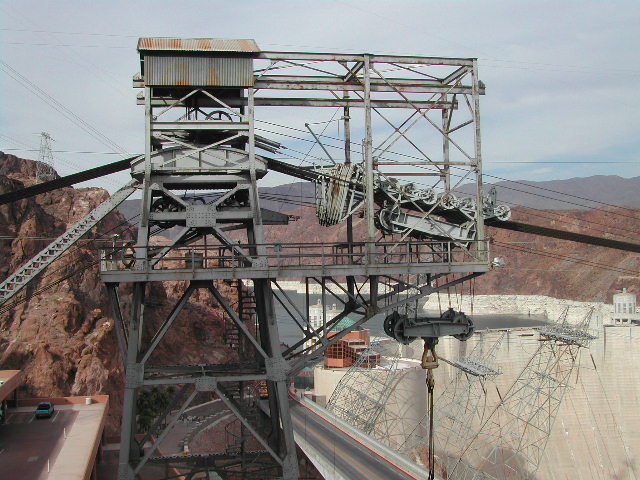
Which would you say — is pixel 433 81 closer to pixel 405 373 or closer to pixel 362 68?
pixel 362 68

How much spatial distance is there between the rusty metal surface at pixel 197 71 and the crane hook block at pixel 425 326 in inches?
389

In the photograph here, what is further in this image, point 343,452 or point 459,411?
point 459,411

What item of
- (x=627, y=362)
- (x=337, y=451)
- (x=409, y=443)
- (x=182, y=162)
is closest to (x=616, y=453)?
(x=627, y=362)

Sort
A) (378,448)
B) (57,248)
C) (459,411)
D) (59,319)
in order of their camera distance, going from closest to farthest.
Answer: (57,248), (378,448), (59,319), (459,411)

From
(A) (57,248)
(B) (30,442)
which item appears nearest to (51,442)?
(B) (30,442)

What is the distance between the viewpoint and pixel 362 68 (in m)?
23.5

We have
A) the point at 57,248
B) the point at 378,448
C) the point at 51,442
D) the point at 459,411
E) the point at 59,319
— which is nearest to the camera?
the point at 57,248

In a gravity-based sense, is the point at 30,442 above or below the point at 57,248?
below

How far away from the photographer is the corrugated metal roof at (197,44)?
21.3 m

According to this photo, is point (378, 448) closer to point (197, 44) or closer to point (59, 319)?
point (197, 44)

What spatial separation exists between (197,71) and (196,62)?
30 cm

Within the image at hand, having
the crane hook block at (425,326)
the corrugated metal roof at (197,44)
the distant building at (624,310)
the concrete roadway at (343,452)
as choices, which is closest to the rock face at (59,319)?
the concrete roadway at (343,452)

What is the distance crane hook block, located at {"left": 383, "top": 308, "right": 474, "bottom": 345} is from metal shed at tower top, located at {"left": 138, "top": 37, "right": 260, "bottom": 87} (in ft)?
32.4

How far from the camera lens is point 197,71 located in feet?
70.8
